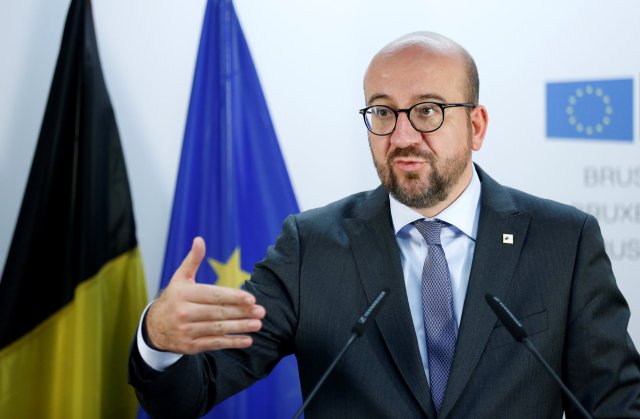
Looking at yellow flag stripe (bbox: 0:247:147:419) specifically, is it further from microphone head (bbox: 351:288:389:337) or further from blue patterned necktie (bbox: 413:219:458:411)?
microphone head (bbox: 351:288:389:337)

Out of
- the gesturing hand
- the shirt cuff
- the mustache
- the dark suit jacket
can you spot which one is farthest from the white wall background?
the gesturing hand

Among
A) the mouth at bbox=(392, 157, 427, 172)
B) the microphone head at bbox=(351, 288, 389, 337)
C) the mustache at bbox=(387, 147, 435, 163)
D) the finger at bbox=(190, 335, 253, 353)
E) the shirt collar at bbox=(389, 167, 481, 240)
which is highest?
the mustache at bbox=(387, 147, 435, 163)

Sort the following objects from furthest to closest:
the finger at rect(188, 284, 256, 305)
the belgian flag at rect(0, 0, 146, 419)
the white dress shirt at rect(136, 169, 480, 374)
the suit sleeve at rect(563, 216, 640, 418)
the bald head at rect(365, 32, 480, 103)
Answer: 1. the belgian flag at rect(0, 0, 146, 419)
2. the bald head at rect(365, 32, 480, 103)
3. the white dress shirt at rect(136, 169, 480, 374)
4. the suit sleeve at rect(563, 216, 640, 418)
5. the finger at rect(188, 284, 256, 305)

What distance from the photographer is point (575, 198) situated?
9.49 ft

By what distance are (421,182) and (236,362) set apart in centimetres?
69

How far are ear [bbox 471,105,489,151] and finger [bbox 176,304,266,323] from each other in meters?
1.01

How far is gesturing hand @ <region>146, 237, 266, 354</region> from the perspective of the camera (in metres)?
1.39

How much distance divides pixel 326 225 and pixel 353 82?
3.64 feet

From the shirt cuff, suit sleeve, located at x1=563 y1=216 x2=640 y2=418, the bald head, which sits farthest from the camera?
the bald head

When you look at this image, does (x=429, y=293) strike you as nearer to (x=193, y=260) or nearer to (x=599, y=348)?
(x=599, y=348)

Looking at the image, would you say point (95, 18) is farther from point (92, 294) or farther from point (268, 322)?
point (268, 322)

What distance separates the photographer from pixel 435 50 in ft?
6.62

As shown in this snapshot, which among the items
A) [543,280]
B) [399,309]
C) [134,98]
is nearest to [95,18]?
[134,98]

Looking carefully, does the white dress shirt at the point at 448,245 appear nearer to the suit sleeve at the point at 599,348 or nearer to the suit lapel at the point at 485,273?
the suit lapel at the point at 485,273
